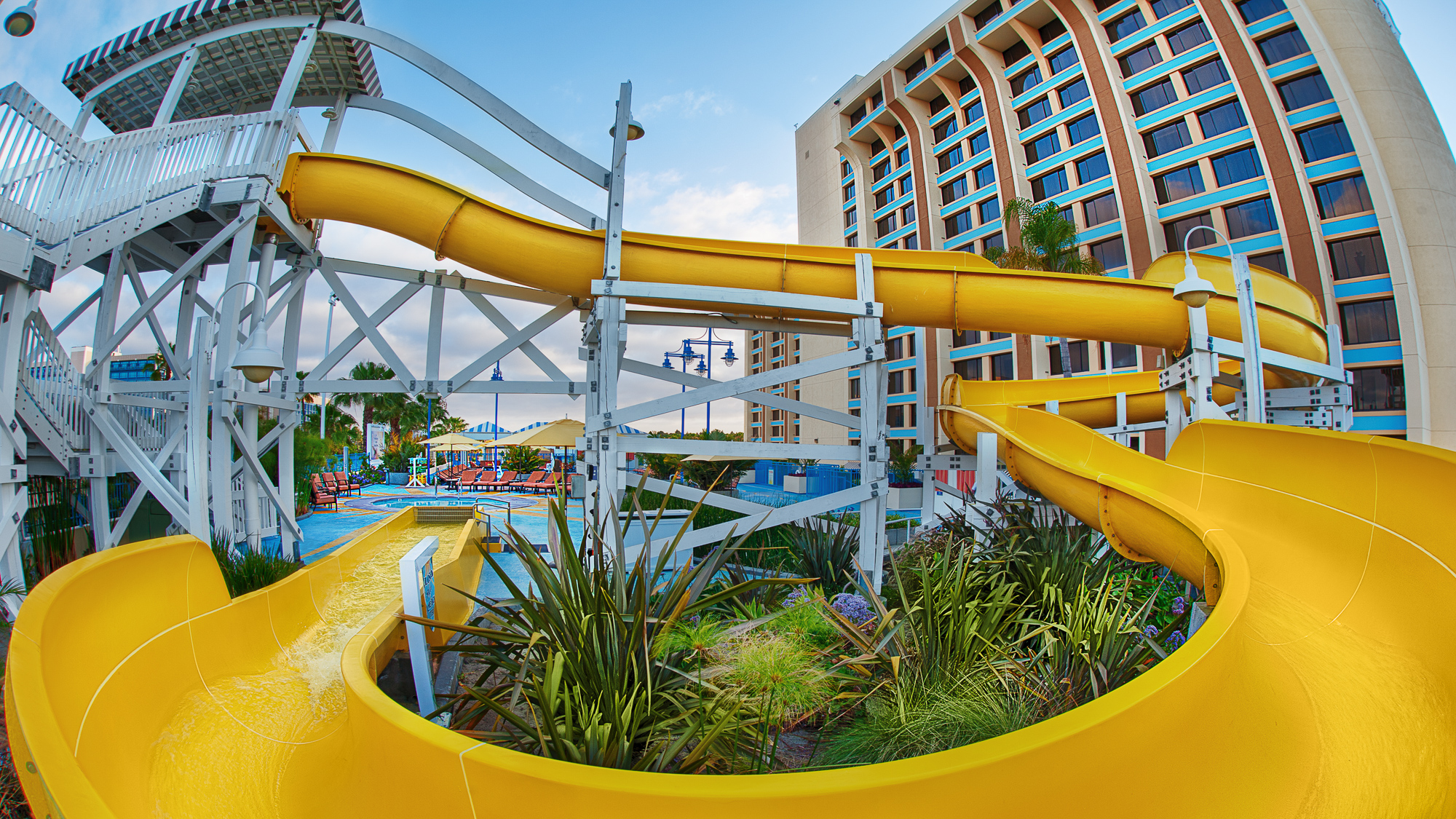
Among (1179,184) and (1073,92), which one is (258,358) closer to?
(1179,184)

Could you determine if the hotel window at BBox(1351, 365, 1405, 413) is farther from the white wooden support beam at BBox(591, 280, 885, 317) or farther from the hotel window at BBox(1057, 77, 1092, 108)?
the white wooden support beam at BBox(591, 280, 885, 317)

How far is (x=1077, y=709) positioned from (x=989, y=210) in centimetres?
3492

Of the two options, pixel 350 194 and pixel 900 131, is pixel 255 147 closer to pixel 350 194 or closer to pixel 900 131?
pixel 350 194

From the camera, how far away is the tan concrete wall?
1902 centimetres

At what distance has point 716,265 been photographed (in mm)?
6203

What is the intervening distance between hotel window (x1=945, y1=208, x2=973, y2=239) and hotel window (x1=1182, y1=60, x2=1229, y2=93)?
10.2 m

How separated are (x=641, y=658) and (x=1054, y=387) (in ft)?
39.6

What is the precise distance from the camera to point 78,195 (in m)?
6.17

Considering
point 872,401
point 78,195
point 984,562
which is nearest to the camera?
point 984,562

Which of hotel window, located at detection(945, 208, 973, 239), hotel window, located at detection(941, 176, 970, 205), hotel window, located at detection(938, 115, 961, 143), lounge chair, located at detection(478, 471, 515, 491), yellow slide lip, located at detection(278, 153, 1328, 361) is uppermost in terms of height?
hotel window, located at detection(938, 115, 961, 143)

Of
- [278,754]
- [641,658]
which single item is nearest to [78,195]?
[278,754]

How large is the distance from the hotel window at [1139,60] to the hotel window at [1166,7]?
3.90 feet

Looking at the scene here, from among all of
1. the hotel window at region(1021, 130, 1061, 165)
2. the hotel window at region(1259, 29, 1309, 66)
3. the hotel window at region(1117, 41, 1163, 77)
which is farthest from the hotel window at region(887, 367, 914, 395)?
the hotel window at region(1259, 29, 1309, 66)

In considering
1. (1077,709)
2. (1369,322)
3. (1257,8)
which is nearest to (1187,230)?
(1369,322)
